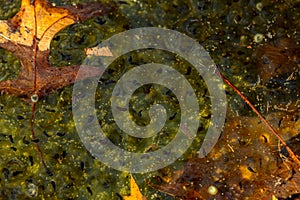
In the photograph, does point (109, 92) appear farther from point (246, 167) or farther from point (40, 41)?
A: point (246, 167)

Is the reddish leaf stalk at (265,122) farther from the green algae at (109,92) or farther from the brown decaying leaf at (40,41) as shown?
the brown decaying leaf at (40,41)

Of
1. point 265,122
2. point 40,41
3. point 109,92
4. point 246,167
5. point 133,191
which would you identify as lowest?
point 133,191

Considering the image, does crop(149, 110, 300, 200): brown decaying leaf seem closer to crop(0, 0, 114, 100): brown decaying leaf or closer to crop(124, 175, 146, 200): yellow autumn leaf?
crop(124, 175, 146, 200): yellow autumn leaf

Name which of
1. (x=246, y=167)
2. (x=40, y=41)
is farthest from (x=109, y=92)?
(x=246, y=167)

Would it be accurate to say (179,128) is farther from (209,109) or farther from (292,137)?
(292,137)

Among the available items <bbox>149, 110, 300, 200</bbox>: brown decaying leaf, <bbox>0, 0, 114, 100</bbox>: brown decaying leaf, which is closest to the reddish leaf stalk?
<bbox>149, 110, 300, 200</bbox>: brown decaying leaf

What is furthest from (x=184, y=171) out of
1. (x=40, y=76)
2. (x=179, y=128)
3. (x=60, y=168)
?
(x=40, y=76)
